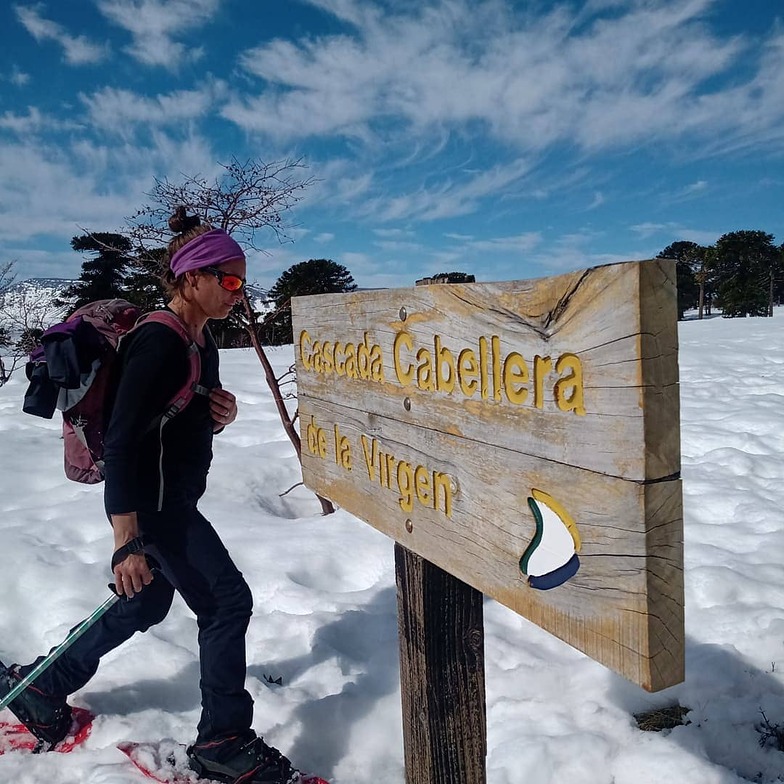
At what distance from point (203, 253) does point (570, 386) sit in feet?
4.60

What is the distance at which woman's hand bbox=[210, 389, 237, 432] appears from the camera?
2.10 meters

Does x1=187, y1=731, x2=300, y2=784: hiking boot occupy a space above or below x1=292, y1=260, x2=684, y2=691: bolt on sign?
below

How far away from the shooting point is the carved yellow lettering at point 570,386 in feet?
3.28

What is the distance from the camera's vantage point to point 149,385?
1814 mm

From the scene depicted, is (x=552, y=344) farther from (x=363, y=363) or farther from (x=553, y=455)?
(x=363, y=363)

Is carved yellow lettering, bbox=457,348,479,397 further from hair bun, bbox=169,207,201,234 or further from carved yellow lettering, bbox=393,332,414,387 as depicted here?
hair bun, bbox=169,207,201,234

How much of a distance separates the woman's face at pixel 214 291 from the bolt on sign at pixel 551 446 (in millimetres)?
636

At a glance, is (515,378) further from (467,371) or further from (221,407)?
(221,407)

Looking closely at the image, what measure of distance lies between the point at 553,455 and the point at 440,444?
1.19ft

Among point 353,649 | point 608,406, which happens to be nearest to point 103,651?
point 353,649

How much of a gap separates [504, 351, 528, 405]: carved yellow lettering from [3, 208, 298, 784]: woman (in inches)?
43.8

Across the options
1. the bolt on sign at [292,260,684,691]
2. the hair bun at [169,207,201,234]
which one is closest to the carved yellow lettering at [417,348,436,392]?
the bolt on sign at [292,260,684,691]

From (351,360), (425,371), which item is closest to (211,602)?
(351,360)

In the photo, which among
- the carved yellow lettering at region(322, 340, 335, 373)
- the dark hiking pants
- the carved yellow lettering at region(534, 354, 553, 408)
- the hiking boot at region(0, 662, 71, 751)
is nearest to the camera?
the carved yellow lettering at region(534, 354, 553, 408)
